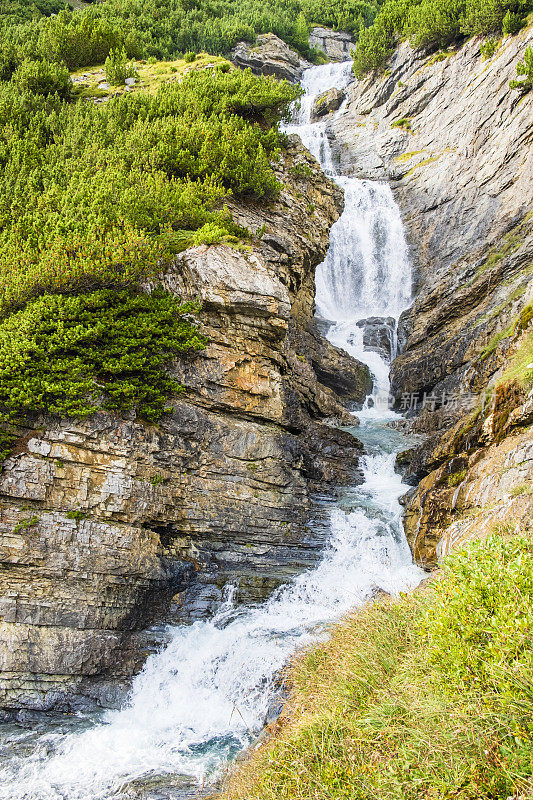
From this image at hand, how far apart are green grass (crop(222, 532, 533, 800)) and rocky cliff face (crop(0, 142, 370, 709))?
16.0ft

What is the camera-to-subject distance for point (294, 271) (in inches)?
705

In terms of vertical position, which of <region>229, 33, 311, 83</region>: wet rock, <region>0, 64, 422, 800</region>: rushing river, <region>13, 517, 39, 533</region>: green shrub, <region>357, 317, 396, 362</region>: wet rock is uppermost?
<region>229, 33, 311, 83</region>: wet rock

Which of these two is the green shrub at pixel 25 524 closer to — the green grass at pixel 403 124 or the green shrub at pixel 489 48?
the green shrub at pixel 489 48

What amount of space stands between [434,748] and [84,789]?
21.0 ft

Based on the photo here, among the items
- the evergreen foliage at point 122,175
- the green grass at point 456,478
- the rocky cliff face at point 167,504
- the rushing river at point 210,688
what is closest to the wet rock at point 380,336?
the rushing river at point 210,688

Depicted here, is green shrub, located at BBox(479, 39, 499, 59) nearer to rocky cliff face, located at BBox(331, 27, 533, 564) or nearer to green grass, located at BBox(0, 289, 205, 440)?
rocky cliff face, located at BBox(331, 27, 533, 564)

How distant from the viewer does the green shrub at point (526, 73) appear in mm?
22516

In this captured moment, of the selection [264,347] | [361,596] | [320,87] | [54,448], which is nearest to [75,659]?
[54,448]

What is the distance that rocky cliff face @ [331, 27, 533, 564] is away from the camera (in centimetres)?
1047

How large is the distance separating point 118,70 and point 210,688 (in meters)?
28.8

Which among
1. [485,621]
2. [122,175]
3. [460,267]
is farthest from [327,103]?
[485,621]

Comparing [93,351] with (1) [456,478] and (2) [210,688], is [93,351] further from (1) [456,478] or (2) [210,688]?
(1) [456,478]

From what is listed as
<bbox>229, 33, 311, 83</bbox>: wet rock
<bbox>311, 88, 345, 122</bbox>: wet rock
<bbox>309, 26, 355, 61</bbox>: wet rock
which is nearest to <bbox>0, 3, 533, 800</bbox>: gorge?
<bbox>311, 88, 345, 122</bbox>: wet rock

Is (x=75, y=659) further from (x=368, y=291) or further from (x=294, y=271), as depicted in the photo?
(x=368, y=291)
